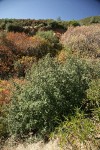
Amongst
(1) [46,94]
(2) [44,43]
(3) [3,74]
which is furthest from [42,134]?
(2) [44,43]

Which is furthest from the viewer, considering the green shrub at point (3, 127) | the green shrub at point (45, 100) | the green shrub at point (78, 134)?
the green shrub at point (3, 127)

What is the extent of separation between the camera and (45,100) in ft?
23.6

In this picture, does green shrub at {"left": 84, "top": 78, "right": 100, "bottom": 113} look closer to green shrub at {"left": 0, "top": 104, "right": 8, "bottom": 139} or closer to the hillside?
the hillside

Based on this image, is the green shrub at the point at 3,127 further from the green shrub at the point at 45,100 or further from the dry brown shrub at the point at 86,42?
the dry brown shrub at the point at 86,42

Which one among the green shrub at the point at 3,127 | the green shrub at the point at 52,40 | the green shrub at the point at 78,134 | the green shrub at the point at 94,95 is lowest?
the green shrub at the point at 3,127

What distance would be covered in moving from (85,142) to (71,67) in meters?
3.31

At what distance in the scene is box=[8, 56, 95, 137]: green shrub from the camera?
7.24 metres

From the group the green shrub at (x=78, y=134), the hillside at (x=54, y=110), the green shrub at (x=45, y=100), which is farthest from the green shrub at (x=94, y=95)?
the green shrub at (x=78, y=134)

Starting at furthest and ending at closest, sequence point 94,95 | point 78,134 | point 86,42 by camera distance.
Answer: point 86,42 → point 94,95 → point 78,134

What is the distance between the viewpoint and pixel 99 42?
51.4 ft

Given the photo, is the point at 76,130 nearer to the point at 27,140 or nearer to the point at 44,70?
the point at 27,140

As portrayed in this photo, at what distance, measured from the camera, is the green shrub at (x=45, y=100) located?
724cm


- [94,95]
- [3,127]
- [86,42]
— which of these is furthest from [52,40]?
[94,95]

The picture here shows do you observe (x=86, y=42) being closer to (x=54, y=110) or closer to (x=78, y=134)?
(x=54, y=110)
